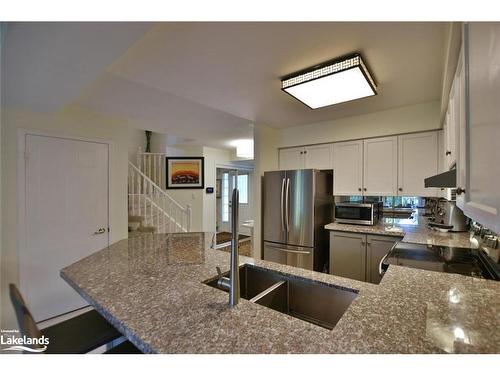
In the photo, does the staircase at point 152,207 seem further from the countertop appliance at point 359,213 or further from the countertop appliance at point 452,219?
the countertop appliance at point 452,219

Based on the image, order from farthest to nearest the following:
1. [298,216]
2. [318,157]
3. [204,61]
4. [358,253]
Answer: [318,157], [298,216], [358,253], [204,61]

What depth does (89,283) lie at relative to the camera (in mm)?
1011

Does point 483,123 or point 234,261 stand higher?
point 483,123

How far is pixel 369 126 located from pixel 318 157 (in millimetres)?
713

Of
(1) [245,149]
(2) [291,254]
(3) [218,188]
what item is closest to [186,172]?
(3) [218,188]

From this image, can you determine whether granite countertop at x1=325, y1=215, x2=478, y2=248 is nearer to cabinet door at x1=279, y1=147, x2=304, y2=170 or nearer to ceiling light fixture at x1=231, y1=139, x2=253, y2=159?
cabinet door at x1=279, y1=147, x2=304, y2=170

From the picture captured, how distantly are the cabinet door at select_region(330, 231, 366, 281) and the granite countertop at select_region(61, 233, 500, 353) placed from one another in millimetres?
1310

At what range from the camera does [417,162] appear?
8.09 feet

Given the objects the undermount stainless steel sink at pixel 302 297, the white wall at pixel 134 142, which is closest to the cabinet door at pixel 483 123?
the undermount stainless steel sink at pixel 302 297

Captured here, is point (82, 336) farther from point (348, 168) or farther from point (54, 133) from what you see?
point (348, 168)

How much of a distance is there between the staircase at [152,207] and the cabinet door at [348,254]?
2.49 m

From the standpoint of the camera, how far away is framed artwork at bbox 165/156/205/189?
5027mm

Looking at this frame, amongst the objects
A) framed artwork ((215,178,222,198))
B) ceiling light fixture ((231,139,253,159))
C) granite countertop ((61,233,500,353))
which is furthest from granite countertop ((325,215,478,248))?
framed artwork ((215,178,222,198))
